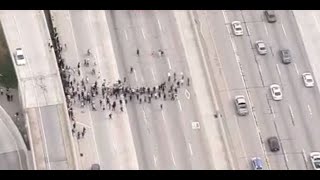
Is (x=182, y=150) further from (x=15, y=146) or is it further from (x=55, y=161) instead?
(x=15, y=146)

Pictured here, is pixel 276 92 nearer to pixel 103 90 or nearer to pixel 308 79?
pixel 308 79

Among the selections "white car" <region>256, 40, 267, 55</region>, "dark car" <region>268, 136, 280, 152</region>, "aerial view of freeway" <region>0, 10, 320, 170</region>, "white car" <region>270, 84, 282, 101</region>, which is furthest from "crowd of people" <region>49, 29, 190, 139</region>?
"dark car" <region>268, 136, 280, 152</region>

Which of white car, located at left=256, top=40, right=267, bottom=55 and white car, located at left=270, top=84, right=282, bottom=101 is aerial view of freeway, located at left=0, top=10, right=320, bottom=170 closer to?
white car, located at left=270, top=84, right=282, bottom=101

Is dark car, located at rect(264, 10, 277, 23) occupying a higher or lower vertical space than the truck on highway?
higher

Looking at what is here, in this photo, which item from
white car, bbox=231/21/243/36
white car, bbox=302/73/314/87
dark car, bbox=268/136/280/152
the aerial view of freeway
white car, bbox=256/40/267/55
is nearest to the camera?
the aerial view of freeway

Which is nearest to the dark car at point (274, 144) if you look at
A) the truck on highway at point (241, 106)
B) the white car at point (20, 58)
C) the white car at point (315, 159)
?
the white car at point (315, 159)

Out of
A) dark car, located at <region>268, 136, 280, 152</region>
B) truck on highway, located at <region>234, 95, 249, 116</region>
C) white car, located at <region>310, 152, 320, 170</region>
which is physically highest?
truck on highway, located at <region>234, 95, 249, 116</region>

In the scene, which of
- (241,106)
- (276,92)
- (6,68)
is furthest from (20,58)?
(276,92)
